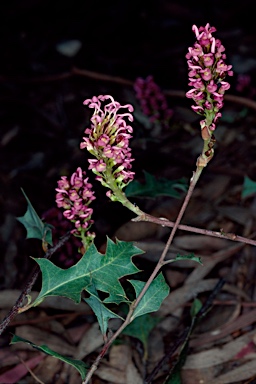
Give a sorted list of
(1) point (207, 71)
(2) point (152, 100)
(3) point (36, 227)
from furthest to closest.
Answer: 1. (2) point (152, 100)
2. (3) point (36, 227)
3. (1) point (207, 71)

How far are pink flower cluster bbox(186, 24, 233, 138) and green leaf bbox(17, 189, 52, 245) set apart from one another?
1.49ft

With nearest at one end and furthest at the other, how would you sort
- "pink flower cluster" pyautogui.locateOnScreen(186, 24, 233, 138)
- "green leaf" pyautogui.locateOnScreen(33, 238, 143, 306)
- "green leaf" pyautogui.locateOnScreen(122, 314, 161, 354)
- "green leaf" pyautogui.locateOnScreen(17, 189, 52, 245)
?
"pink flower cluster" pyautogui.locateOnScreen(186, 24, 233, 138)
"green leaf" pyautogui.locateOnScreen(33, 238, 143, 306)
"green leaf" pyautogui.locateOnScreen(17, 189, 52, 245)
"green leaf" pyautogui.locateOnScreen(122, 314, 161, 354)

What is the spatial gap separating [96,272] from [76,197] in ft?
0.48

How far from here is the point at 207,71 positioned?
94 cm

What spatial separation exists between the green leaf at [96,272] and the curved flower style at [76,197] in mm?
86

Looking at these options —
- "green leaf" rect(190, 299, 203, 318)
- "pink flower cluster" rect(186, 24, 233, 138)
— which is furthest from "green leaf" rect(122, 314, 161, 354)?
"pink flower cluster" rect(186, 24, 233, 138)

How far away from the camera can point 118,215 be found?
1680 mm

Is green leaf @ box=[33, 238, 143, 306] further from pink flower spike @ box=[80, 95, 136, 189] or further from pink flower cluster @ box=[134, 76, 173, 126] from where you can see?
pink flower cluster @ box=[134, 76, 173, 126]

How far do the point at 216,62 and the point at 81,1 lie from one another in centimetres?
185

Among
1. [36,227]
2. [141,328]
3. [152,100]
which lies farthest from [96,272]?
[152,100]

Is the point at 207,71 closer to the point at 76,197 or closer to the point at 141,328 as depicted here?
the point at 76,197

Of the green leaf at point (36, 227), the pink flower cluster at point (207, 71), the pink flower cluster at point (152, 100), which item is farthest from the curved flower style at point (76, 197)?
the pink flower cluster at point (152, 100)

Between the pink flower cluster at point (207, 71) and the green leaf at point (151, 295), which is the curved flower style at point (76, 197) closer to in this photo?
the green leaf at point (151, 295)

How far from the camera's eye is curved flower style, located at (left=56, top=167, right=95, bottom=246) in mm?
1136
